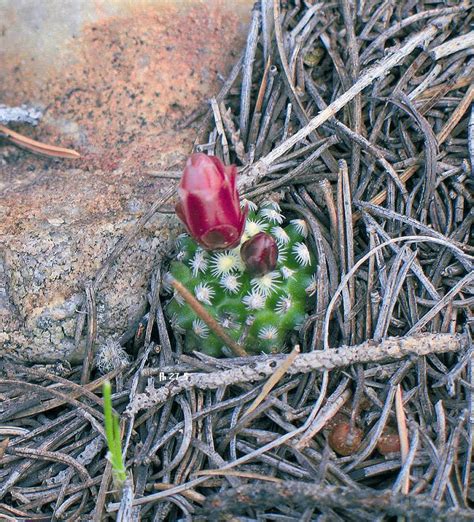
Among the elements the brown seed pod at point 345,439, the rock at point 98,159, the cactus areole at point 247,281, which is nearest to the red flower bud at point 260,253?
the cactus areole at point 247,281

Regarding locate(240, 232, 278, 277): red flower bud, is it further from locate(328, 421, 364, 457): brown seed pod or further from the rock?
locate(328, 421, 364, 457): brown seed pod

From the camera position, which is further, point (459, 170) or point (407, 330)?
point (459, 170)

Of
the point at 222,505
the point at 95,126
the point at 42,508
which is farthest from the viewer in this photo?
the point at 95,126

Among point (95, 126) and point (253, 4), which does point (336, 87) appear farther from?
point (95, 126)

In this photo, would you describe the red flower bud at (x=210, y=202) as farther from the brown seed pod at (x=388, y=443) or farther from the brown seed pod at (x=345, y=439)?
the brown seed pod at (x=388, y=443)

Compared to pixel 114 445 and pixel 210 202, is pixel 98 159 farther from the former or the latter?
pixel 114 445

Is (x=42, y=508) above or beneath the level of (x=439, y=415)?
beneath

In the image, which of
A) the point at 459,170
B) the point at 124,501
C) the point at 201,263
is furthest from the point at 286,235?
the point at 124,501

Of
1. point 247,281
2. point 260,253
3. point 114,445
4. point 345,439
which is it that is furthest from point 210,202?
point 345,439
